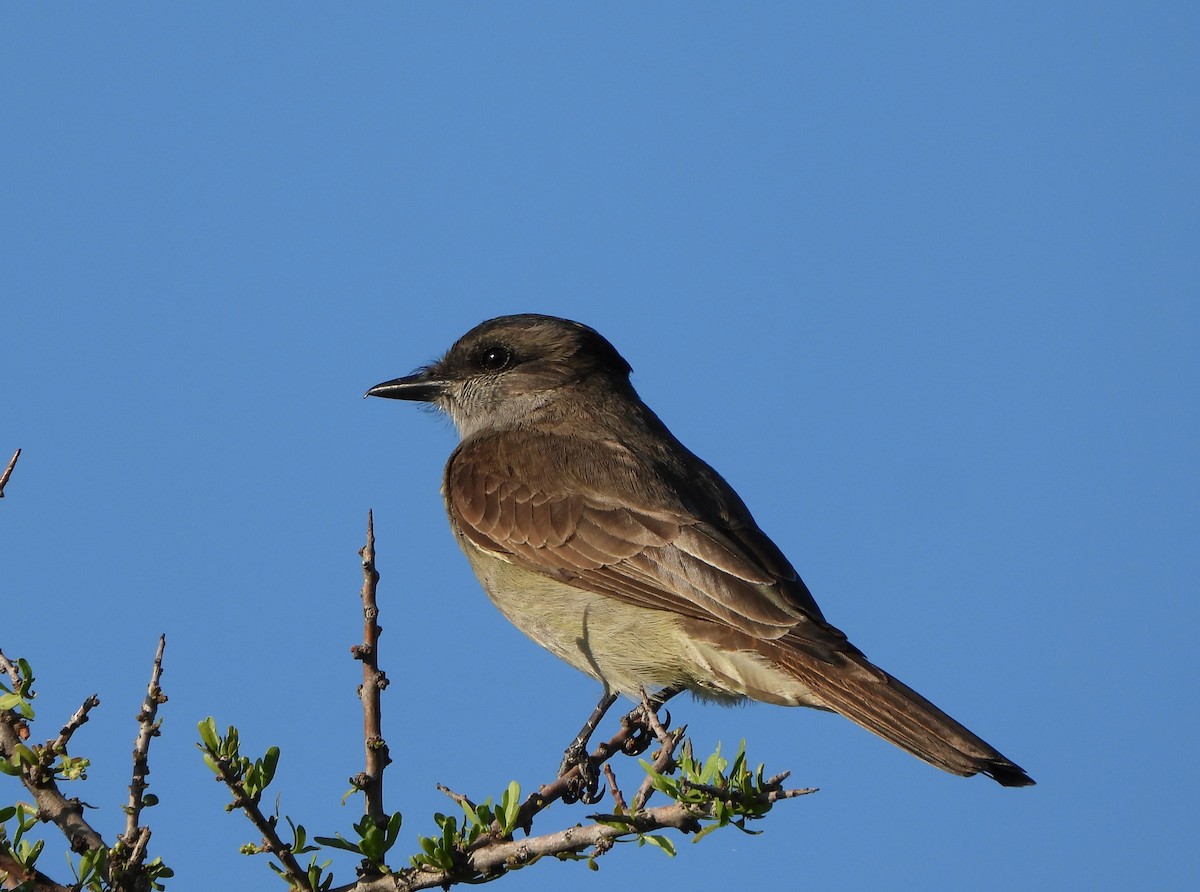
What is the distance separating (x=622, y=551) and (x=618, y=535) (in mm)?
121

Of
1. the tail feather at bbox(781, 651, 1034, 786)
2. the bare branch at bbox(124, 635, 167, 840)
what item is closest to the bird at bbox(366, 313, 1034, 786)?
the tail feather at bbox(781, 651, 1034, 786)

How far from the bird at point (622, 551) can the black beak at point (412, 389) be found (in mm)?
12

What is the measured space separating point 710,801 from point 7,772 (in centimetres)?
214

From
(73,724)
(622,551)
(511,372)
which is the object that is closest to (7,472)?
(73,724)

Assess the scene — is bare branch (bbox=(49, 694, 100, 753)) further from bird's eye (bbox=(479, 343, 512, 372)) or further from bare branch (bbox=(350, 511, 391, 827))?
bird's eye (bbox=(479, 343, 512, 372))

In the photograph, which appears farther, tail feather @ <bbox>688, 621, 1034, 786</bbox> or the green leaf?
tail feather @ <bbox>688, 621, 1034, 786</bbox>

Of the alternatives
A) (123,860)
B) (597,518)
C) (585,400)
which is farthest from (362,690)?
(585,400)

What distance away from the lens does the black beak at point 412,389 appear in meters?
8.67

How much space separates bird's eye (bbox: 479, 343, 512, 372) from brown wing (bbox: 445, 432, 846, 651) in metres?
0.80

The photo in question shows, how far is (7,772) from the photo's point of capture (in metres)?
4.00

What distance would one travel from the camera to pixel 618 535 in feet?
21.8

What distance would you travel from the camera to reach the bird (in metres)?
5.64

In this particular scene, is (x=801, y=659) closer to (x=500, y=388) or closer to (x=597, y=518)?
(x=597, y=518)

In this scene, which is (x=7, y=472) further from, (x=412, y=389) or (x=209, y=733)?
(x=412, y=389)
